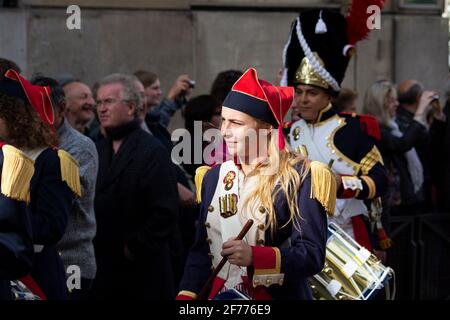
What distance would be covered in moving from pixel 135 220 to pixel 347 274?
1464 mm

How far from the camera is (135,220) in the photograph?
7.67m

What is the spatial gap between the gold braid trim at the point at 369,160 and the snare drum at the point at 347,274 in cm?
85

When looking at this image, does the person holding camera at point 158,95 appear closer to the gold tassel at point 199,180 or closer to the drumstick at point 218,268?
the gold tassel at point 199,180

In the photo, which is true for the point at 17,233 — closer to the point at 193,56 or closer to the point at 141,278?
the point at 141,278

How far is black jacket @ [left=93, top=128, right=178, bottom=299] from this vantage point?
7.62 m

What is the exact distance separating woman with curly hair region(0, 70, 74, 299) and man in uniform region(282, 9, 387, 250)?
2.02 meters

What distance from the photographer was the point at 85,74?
36.5 ft

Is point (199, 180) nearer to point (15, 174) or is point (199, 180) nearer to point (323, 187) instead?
point (323, 187)

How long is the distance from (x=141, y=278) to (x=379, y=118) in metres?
3.45

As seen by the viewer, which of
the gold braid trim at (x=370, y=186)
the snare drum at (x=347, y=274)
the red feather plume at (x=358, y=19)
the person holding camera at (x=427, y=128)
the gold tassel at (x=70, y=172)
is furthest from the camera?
the person holding camera at (x=427, y=128)

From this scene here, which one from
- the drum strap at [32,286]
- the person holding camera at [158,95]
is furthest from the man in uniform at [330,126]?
the drum strap at [32,286]

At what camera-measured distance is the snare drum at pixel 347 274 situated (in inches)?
260

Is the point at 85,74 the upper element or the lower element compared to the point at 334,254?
upper
